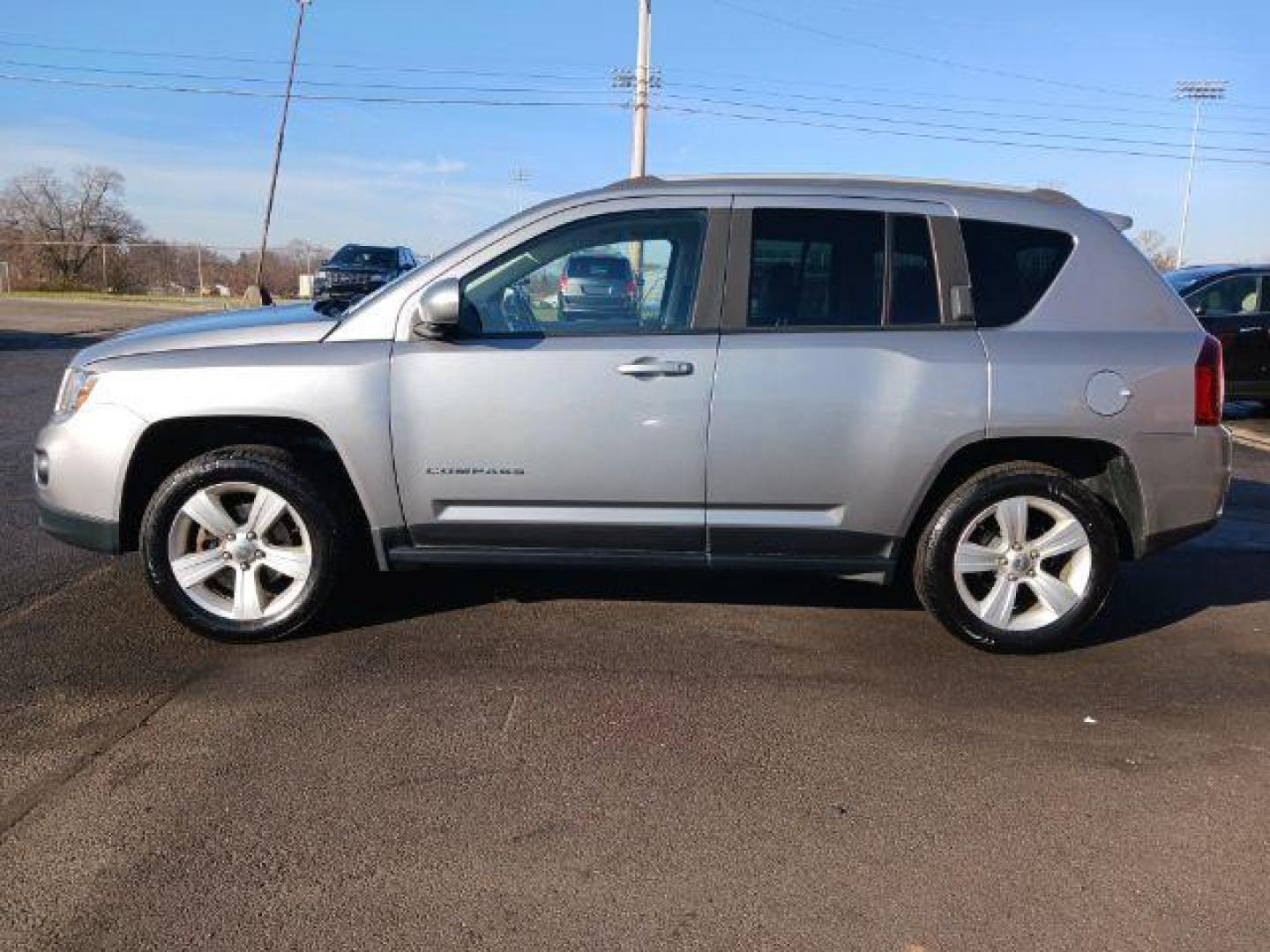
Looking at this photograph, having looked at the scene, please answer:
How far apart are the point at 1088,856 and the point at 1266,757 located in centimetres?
107

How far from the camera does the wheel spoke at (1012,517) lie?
4.22 meters

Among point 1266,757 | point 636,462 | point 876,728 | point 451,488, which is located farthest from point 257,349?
point 1266,757

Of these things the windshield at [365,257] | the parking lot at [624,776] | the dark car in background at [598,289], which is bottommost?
the parking lot at [624,776]

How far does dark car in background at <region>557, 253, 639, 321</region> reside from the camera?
13.8 ft

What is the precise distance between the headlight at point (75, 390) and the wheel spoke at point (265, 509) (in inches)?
31.3

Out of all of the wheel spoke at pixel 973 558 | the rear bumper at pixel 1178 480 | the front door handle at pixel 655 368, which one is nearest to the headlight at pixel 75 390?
the front door handle at pixel 655 368

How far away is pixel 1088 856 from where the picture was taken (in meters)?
2.83

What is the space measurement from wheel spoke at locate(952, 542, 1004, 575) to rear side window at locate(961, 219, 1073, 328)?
901 mm

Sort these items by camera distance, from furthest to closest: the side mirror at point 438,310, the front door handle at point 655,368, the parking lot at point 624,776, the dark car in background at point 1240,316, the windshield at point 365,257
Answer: the windshield at point 365,257 < the dark car in background at point 1240,316 < the front door handle at point 655,368 < the side mirror at point 438,310 < the parking lot at point 624,776

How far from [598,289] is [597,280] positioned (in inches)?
1.7

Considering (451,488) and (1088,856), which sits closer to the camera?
(1088,856)

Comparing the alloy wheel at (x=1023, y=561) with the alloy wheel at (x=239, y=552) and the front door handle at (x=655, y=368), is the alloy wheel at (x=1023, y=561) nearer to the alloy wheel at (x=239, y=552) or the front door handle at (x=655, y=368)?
the front door handle at (x=655, y=368)

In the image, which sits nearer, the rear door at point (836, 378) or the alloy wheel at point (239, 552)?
the rear door at point (836, 378)

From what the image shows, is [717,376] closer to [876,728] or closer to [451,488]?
[451,488]
